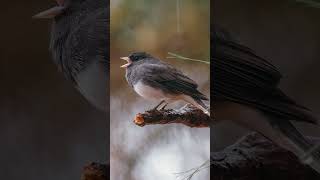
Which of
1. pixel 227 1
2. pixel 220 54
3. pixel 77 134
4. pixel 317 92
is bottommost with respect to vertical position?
pixel 77 134

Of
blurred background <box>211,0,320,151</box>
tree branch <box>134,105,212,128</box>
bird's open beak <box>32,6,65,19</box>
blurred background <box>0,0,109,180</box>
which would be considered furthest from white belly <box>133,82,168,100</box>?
bird's open beak <box>32,6,65,19</box>

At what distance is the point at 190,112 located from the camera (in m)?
4.50

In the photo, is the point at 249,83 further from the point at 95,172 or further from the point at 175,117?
the point at 95,172

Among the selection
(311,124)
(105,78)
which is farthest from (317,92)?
(105,78)

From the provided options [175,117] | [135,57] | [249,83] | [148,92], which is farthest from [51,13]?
[249,83]

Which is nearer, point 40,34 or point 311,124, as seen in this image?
point 311,124

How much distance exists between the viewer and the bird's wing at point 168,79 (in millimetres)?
4480

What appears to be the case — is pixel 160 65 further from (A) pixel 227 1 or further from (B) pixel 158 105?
(A) pixel 227 1

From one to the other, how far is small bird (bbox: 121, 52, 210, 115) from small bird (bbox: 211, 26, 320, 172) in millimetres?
220

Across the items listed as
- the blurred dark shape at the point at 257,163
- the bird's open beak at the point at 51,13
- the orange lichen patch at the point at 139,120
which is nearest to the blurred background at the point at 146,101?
the orange lichen patch at the point at 139,120

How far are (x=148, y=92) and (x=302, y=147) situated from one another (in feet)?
4.38

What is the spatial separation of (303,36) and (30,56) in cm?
231

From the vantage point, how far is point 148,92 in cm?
452

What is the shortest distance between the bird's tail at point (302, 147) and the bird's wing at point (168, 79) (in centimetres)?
80
